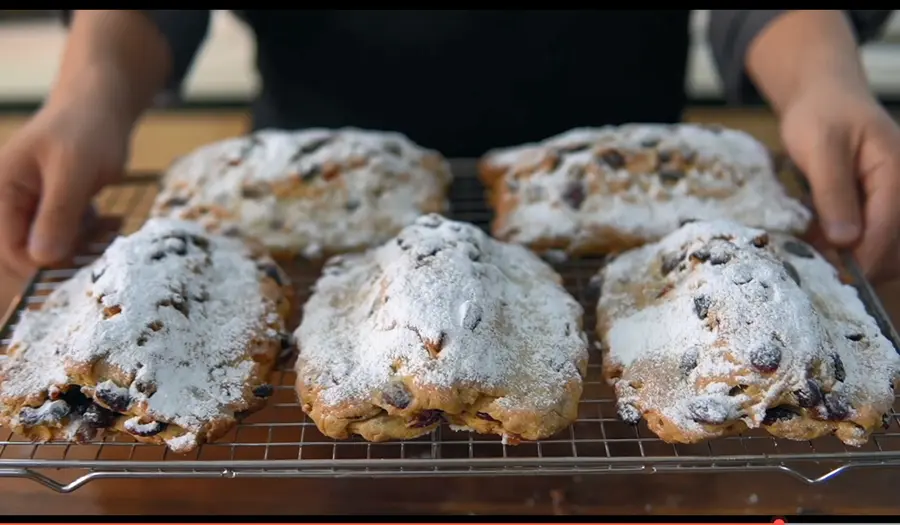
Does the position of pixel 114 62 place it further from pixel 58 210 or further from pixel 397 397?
pixel 397 397

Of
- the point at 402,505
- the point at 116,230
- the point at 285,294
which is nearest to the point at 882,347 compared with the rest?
the point at 402,505

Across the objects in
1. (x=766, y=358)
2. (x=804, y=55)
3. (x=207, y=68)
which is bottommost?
(x=207, y=68)

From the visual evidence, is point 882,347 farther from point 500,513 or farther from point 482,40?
point 482,40

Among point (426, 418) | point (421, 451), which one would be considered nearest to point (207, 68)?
point (421, 451)

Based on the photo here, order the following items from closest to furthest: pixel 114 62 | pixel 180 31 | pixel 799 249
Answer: pixel 799 249, pixel 114 62, pixel 180 31

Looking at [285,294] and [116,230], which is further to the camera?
[116,230]

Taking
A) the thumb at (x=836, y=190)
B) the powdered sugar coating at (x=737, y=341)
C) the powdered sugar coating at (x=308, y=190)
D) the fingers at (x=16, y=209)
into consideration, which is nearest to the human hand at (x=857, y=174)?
the thumb at (x=836, y=190)
